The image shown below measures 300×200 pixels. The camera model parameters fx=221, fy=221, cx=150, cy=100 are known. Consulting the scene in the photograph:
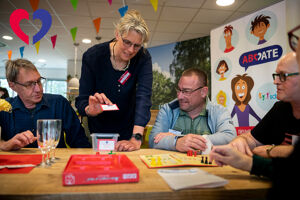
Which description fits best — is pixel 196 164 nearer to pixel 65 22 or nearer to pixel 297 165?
pixel 297 165

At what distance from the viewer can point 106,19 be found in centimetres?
511

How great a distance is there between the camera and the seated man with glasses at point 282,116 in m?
1.42

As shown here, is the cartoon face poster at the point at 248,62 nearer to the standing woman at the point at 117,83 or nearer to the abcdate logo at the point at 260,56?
the abcdate logo at the point at 260,56

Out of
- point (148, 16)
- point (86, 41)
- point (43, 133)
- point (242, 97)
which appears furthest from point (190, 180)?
point (86, 41)

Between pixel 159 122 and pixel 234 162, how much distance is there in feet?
3.79

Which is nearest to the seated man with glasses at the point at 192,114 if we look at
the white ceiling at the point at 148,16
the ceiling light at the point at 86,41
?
the white ceiling at the point at 148,16

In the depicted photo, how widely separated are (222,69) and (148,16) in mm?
2291

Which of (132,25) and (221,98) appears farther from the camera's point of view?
(221,98)

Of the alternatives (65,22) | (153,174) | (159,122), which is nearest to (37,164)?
(153,174)

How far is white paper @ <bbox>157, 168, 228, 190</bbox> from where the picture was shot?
27.5 inches

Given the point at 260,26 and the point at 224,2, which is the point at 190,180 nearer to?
the point at 260,26

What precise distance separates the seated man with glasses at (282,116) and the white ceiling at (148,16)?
9.88 feet

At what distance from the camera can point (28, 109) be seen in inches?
71.1

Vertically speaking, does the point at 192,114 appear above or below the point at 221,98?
below
